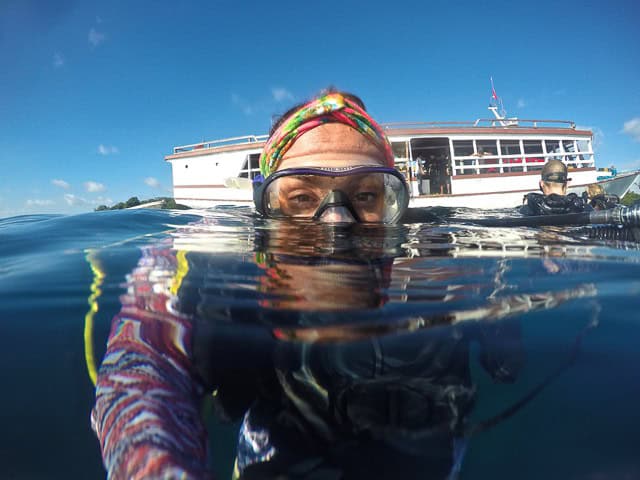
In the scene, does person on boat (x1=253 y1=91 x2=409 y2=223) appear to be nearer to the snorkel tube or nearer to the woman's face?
the woman's face

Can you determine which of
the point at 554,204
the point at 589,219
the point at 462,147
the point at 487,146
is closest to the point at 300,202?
the point at 589,219

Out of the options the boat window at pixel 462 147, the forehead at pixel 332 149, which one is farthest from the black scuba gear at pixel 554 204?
the boat window at pixel 462 147

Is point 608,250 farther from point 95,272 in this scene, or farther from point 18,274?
point 18,274

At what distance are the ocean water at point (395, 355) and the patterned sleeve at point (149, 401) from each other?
8 centimetres

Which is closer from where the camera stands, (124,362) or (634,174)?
(124,362)

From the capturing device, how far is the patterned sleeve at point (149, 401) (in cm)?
49

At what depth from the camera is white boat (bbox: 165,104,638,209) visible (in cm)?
1076

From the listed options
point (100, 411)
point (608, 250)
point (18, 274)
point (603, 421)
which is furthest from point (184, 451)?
point (608, 250)

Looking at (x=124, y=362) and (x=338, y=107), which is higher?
(x=338, y=107)

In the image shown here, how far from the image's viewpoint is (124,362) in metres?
0.63

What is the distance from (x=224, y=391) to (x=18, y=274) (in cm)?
108

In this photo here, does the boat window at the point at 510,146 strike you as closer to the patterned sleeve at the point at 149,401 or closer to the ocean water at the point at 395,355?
the ocean water at the point at 395,355

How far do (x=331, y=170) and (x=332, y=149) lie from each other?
341mm

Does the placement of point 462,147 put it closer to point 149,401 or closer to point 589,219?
point 589,219
